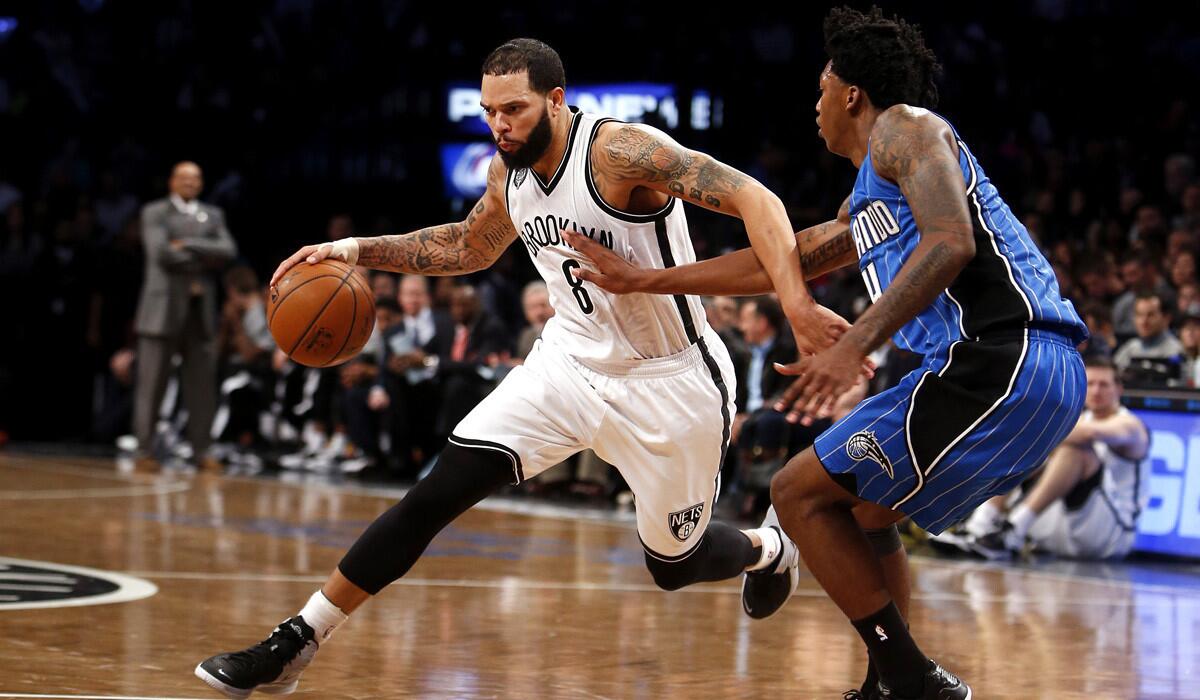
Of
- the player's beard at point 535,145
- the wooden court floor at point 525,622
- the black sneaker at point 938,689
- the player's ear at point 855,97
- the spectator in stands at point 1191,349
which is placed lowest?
the wooden court floor at point 525,622

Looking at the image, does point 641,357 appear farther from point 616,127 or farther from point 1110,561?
point 1110,561

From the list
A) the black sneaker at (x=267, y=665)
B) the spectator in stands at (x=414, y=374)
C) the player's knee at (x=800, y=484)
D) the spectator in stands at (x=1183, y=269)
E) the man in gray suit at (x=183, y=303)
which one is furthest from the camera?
the spectator in stands at (x=414, y=374)

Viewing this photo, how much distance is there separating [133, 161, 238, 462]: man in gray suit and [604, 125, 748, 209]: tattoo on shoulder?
786cm

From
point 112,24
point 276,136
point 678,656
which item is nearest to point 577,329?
point 678,656

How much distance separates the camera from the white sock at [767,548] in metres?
5.40

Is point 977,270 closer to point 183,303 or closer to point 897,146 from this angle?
point 897,146

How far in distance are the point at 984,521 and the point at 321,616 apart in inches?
208

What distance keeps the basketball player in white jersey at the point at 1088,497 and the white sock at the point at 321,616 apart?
513cm

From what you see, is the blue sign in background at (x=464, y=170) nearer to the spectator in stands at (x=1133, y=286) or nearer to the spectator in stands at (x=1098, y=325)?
the spectator in stands at (x=1133, y=286)

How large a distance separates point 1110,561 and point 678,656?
424 cm

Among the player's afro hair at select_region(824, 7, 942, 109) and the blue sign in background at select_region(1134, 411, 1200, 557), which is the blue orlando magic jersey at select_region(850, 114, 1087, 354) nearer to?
the player's afro hair at select_region(824, 7, 942, 109)

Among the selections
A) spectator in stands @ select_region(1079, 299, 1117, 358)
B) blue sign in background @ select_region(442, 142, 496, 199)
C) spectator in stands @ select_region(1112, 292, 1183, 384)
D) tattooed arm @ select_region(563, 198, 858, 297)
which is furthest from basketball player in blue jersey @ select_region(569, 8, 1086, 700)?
blue sign in background @ select_region(442, 142, 496, 199)

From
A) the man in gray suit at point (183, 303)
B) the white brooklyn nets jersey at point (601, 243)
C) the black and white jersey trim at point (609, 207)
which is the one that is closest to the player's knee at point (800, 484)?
the white brooklyn nets jersey at point (601, 243)

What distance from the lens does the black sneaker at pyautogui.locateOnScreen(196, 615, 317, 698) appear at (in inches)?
168
